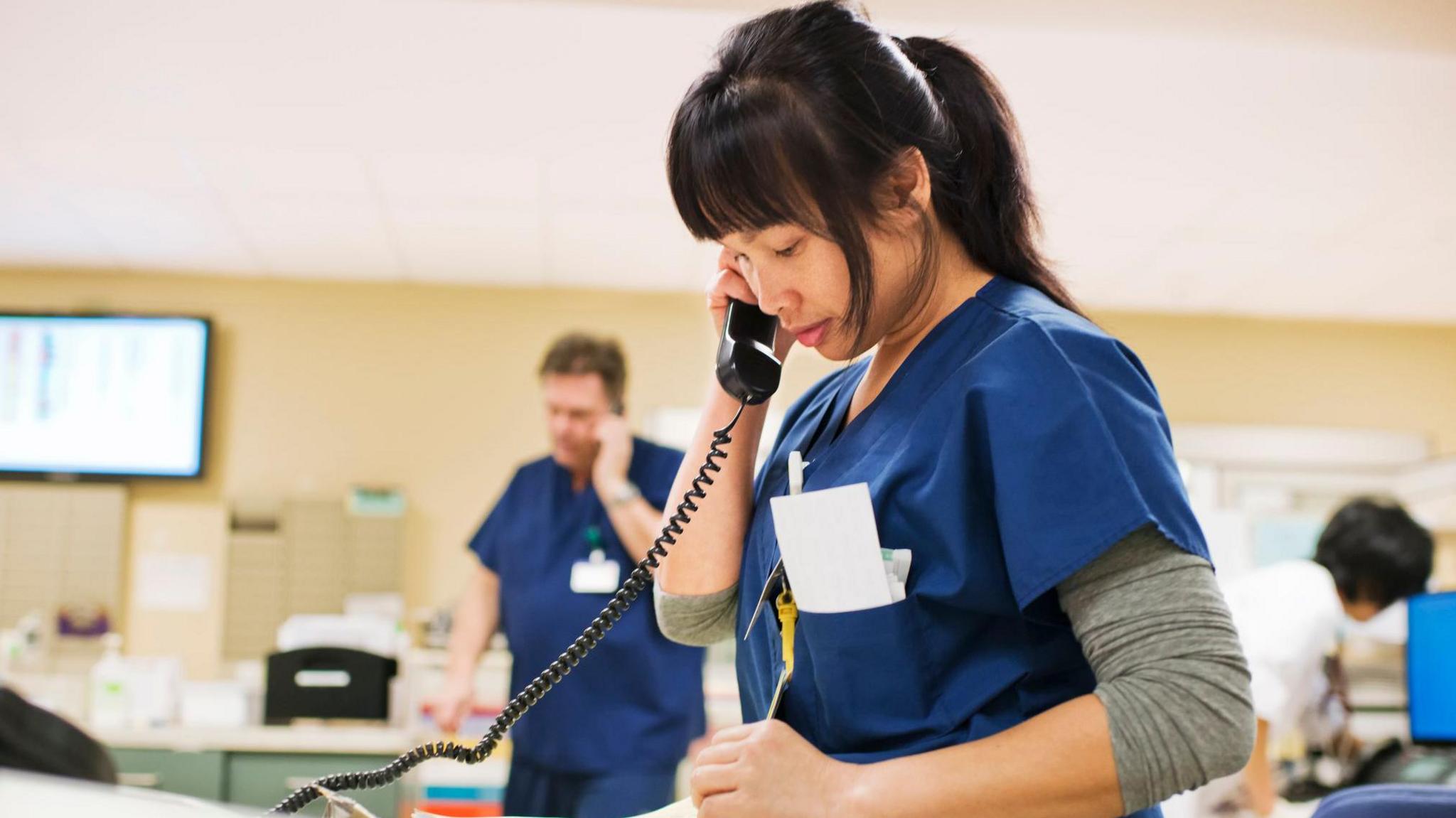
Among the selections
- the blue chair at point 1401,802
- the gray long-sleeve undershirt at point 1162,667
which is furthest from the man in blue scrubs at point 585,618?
the gray long-sleeve undershirt at point 1162,667

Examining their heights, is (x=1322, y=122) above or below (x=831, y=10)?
above

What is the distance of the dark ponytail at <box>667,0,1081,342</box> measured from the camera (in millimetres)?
836

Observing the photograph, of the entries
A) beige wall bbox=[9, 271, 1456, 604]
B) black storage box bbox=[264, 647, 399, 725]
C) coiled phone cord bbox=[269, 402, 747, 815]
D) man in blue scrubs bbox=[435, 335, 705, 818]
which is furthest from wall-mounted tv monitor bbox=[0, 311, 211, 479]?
coiled phone cord bbox=[269, 402, 747, 815]

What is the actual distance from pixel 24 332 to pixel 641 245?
284cm

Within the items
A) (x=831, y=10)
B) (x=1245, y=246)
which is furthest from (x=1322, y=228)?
(x=831, y=10)

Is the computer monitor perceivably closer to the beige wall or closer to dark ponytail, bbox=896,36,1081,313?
dark ponytail, bbox=896,36,1081,313

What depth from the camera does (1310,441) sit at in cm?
601

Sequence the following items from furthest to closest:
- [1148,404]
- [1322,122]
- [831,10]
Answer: [1322,122]
[831,10]
[1148,404]

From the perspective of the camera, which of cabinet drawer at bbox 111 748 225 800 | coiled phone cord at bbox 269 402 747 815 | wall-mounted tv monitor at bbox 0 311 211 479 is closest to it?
coiled phone cord at bbox 269 402 747 815

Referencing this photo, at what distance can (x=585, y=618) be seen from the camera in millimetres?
2676

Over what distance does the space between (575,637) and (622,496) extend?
34 cm

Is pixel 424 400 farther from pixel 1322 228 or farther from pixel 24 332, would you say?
pixel 1322 228

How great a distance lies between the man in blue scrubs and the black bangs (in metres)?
1.74

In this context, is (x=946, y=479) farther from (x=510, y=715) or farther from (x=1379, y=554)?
(x=1379, y=554)
